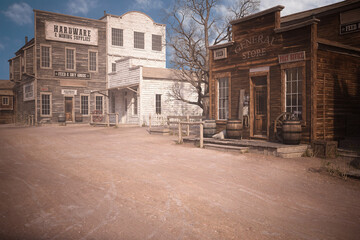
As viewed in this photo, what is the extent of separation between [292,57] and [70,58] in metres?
23.0

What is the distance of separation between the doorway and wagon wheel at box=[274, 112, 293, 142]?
33.0 inches

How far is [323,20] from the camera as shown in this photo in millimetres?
13789

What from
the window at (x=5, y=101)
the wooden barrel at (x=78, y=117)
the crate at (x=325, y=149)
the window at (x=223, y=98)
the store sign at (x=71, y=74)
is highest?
the store sign at (x=71, y=74)

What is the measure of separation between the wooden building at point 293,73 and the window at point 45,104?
18.7m

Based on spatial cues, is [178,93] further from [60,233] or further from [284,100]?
[60,233]

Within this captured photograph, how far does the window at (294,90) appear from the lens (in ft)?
34.0

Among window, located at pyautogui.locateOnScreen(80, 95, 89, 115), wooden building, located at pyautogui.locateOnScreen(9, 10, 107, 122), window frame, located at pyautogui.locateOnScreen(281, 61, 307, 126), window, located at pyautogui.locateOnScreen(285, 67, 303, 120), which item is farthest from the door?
window, located at pyautogui.locateOnScreen(80, 95, 89, 115)

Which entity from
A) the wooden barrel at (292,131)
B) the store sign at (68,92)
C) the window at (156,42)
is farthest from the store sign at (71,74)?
the wooden barrel at (292,131)

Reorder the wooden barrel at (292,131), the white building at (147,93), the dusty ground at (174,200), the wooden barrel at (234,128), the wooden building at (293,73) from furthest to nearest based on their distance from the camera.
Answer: the white building at (147,93) < the wooden barrel at (234,128) < the wooden building at (293,73) < the wooden barrel at (292,131) < the dusty ground at (174,200)

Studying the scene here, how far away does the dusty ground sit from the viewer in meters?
3.70


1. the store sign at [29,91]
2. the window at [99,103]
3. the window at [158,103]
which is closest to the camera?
the window at [158,103]

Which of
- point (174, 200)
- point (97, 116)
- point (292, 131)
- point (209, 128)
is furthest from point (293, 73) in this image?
point (97, 116)

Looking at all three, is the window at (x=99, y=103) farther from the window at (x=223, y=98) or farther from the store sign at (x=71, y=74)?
the window at (x=223, y=98)

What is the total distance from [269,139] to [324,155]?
236cm
